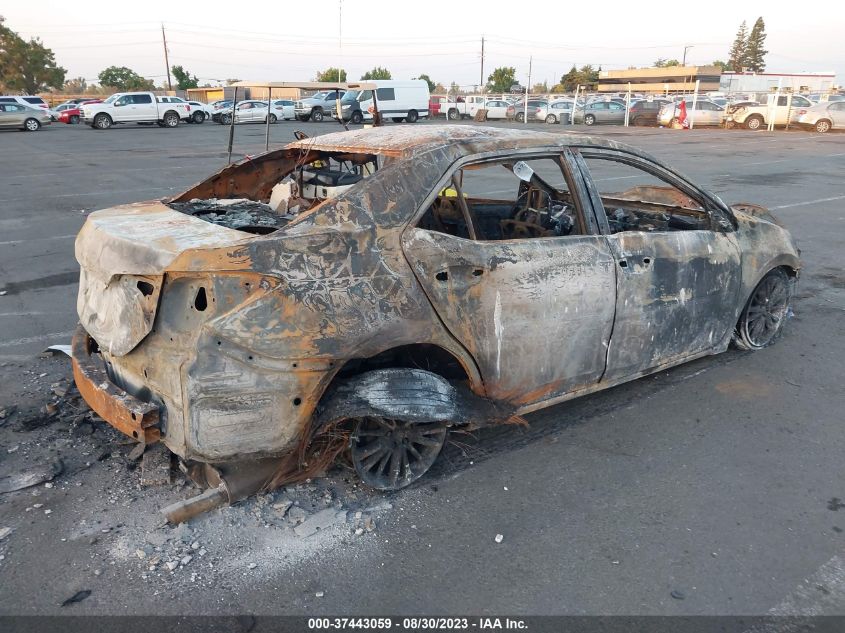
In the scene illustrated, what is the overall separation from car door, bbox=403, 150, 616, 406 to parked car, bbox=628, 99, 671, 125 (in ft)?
111

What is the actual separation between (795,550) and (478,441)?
1.64 m

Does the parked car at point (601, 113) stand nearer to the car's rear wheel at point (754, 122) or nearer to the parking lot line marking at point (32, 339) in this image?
the car's rear wheel at point (754, 122)

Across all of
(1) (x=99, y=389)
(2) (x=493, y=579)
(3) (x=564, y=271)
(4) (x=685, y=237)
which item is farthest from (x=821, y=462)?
(1) (x=99, y=389)

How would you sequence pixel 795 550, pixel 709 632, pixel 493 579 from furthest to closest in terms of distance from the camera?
pixel 795 550, pixel 493 579, pixel 709 632

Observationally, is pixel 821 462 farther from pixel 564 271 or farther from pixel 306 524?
pixel 306 524

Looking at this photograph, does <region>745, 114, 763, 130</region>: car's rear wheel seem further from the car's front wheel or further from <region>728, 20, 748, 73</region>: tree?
<region>728, 20, 748, 73</region>: tree

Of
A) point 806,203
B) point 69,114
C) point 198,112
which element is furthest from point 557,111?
point 69,114

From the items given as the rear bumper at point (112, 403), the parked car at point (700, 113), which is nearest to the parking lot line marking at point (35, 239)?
the rear bumper at point (112, 403)

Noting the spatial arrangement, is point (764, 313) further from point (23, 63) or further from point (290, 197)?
point (23, 63)

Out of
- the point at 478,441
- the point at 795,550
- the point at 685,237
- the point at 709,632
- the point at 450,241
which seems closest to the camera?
the point at 709,632

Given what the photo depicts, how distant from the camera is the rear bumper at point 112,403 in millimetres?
2814

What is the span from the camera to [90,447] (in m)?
3.63

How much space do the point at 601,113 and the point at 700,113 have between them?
202 inches

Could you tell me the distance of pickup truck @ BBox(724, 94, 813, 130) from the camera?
98.4 feet
